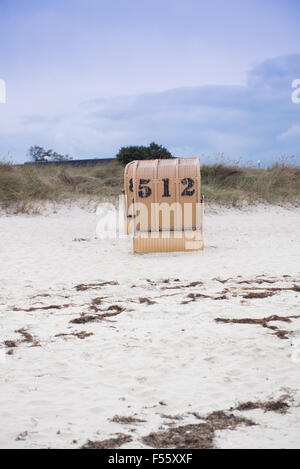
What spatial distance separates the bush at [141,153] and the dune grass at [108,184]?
1.98ft

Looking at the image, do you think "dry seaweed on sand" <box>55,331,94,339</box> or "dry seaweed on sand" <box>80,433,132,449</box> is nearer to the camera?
"dry seaweed on sand" <box>80,433,132,449</box>

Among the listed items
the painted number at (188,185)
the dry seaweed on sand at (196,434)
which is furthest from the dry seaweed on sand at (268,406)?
the painted number at (188,185)

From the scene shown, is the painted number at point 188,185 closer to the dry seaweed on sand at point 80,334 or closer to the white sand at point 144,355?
the white sand at point 144,355

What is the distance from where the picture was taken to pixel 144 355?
4.06 meters

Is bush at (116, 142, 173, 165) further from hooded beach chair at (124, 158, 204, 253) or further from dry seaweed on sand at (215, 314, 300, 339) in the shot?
dry seaweed on sand at (215, 314, 300, 339)

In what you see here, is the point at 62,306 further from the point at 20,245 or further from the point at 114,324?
the point at 20,245

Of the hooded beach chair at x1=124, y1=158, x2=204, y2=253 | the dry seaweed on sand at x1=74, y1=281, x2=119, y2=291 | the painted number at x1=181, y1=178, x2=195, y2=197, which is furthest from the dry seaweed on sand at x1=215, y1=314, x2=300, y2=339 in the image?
Result: the painted number at x1=181, y1=178, x2=195, y2=197

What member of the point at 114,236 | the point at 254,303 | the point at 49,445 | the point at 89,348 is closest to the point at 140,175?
the point at 114,236

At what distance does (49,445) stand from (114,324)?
8.02ft

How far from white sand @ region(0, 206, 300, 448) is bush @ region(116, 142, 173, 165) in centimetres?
1419

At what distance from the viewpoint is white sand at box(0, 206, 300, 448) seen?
111 inches

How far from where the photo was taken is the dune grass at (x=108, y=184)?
50.2 ft
